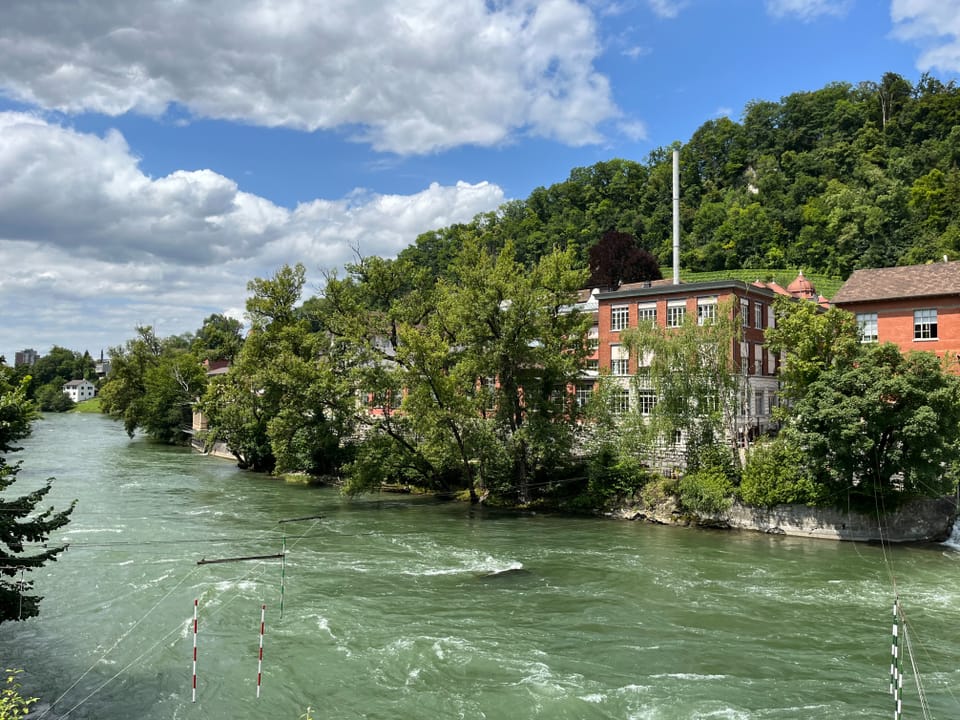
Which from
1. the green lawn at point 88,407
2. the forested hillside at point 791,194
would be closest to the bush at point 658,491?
the forested hillside at point 791,194

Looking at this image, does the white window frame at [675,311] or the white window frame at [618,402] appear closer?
the white window frame at [618,402]

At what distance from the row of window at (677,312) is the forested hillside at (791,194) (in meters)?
28.6

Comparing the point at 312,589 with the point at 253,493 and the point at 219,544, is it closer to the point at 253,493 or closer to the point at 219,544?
the point at 219,544

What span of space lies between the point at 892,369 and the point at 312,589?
24763 mm

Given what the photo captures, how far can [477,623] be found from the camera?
773 inches

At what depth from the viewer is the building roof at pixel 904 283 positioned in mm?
37719

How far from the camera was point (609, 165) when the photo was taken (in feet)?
472

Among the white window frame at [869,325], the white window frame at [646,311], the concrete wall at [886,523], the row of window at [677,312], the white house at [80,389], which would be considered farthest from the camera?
the white house at [80,389]

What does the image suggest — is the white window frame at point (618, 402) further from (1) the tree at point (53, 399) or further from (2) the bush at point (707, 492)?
(1) the tree at point (53, 399)

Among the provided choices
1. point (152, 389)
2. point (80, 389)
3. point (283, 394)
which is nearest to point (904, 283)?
point (283, 394)

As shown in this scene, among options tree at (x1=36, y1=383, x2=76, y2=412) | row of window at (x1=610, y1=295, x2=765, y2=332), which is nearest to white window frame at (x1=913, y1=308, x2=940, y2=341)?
row of window at (x1=610, y1=295, x2=765, y2=332)

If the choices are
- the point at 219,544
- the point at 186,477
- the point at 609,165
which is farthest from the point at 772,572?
the point at 609,165

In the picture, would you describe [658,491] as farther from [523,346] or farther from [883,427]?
[883,427]

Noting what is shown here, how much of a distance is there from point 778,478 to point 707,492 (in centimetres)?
317
